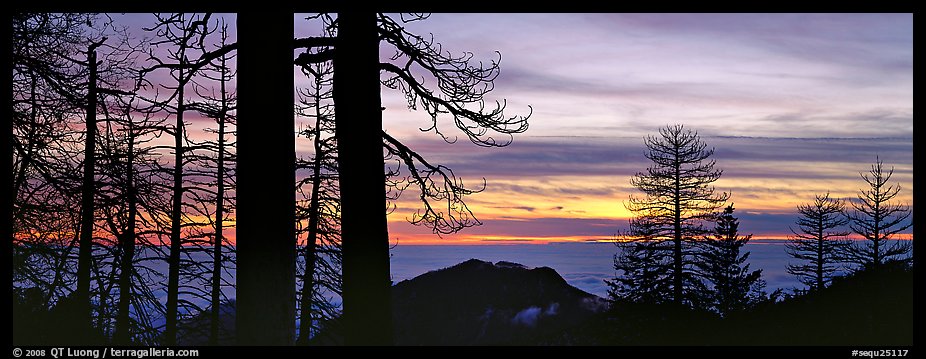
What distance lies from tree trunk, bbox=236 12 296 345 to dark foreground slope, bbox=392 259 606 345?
263 feet

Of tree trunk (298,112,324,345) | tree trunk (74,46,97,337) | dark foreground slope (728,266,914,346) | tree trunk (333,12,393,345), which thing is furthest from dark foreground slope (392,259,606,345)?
tree trunk (333,12,393,345)

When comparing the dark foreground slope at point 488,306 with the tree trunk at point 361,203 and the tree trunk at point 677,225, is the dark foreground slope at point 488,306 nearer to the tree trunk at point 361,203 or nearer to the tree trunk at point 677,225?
the tree trunk at point 677,225

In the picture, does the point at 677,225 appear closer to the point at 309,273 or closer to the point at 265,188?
the point at 309,273

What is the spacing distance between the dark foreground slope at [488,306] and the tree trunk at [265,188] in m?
80.0

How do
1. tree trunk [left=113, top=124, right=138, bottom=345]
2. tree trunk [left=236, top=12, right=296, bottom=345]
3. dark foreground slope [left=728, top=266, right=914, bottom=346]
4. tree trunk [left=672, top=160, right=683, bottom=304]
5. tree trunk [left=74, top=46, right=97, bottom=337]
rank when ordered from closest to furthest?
tree trunk [left=236, top=12, right=296, bottom=345], tree trunk [left=113, top=124, right=138, bottom=345], tree trunk [left=74, top=46, right=97, bottom=337], dark foreground slope [left=728, top=266, right=914, bottom=346], tree trunk [left=672, top=160, right=683, bottom=304]

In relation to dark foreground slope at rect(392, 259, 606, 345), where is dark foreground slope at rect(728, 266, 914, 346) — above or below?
above

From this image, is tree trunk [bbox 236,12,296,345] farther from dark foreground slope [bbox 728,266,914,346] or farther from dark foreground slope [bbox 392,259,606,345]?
dark foreground slope [bbox 392,259,606,345]

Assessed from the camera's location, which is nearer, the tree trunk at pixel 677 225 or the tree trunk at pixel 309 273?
the tree trunk at pixel 309 273

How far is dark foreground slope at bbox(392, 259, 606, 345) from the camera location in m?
95.1

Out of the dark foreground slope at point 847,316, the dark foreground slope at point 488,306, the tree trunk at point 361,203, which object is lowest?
the dark foreground slope at point 488,306

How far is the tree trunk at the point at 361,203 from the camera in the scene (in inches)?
380

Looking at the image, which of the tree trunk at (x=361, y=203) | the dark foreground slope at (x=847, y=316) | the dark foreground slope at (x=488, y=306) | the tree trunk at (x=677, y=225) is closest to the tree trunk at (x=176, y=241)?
the tree trunk at (x=361, y=203)
